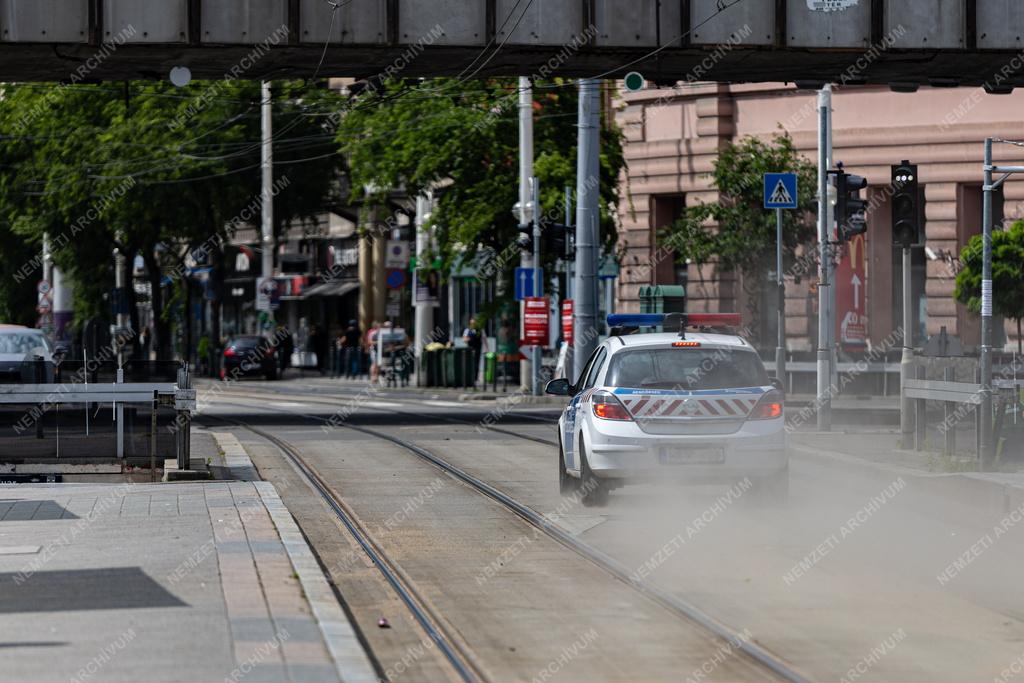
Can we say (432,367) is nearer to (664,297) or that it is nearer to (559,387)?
(664,297)

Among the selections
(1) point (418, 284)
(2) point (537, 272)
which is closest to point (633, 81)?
(2) point (537, 272)

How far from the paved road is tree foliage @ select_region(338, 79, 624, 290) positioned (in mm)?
22176

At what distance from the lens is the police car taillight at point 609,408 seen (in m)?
15.1

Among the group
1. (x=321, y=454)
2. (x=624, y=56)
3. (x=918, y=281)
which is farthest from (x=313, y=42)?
(x=918, y=281)

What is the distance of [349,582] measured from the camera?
1124 cm

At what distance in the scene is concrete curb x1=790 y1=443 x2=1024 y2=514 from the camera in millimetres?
15258

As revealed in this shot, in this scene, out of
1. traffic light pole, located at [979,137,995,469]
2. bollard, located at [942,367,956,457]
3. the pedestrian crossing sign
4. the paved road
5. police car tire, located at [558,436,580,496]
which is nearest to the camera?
the paved road

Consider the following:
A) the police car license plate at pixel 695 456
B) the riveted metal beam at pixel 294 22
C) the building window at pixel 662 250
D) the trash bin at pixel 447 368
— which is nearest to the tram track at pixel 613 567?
the police car license plate at pixel 695 456

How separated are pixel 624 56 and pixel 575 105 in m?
16.4

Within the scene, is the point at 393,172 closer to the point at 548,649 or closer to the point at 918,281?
the point at 918,281

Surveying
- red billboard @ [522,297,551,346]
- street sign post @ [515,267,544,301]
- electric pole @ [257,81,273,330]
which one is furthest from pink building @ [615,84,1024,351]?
electric pole @ [257,81,273,330]

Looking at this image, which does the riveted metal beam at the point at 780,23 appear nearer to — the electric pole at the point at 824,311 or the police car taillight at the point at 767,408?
the electric pole at the point at 824,311

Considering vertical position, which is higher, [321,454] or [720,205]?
[720,205]

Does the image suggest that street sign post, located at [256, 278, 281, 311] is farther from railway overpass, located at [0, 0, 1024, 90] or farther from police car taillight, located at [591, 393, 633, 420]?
police car taillight, located at [591, 393, 633, 420]
